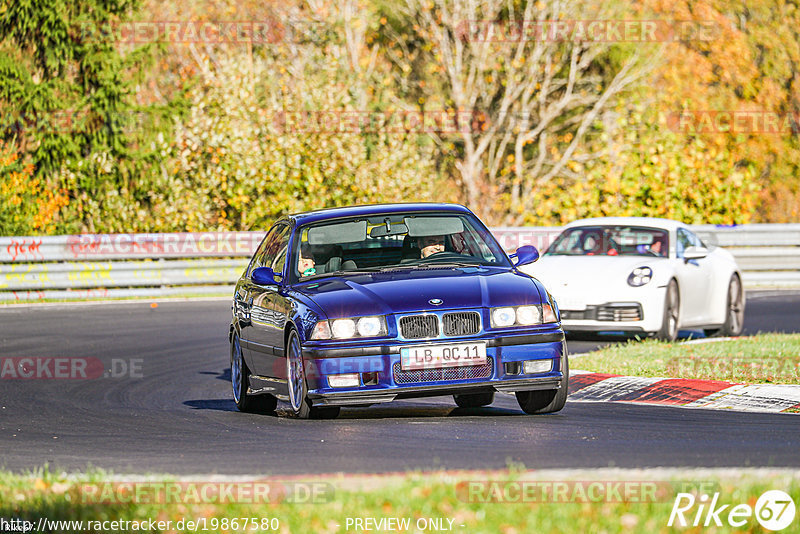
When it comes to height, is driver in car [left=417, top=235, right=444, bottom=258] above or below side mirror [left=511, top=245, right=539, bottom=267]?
above

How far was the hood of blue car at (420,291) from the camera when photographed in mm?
9109

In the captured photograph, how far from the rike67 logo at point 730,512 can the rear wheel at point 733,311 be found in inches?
460

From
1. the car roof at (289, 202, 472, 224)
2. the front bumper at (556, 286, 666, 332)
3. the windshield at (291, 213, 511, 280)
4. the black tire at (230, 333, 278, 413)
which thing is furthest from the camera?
the front bumper at (556, 286, 666, 332)

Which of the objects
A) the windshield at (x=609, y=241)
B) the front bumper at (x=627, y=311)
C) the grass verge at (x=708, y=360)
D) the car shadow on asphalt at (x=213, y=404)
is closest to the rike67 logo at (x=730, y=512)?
the grass verge at (x=708, y=360)

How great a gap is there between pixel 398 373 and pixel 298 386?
34.5 inches

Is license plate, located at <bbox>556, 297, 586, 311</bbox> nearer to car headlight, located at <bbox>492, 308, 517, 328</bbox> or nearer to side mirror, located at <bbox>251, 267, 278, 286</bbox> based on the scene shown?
side mirror, located at <bbox>251, 267, 278, 286</bbox>

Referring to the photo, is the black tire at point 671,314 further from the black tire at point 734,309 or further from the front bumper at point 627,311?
the black tire at point 734,309

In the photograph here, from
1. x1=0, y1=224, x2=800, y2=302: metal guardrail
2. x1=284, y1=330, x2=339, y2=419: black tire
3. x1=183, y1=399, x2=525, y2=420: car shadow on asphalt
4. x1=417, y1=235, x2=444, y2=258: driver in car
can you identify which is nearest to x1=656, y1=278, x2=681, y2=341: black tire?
x1=183, y1=399, x2=525, y2=420: car shadow on asphalt

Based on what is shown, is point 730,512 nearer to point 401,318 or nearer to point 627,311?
point 401,318

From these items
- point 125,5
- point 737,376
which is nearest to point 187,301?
point 125,5

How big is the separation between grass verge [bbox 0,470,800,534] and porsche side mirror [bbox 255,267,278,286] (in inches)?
144

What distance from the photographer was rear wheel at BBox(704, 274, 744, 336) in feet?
56.9

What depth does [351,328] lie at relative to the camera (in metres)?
9.09

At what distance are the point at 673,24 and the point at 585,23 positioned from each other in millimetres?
10956
